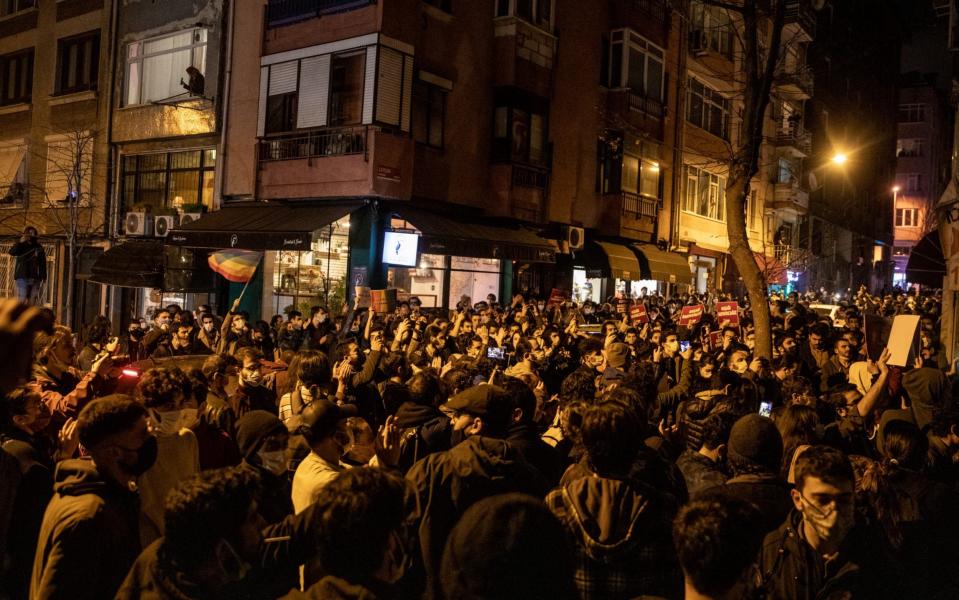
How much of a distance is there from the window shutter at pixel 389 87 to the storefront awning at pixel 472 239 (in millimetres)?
Answer: 2197

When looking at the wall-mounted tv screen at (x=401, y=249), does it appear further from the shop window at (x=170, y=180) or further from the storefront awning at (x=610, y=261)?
the storefront awning at (x=610, y=261)

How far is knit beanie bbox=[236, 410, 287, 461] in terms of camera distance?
175 inches

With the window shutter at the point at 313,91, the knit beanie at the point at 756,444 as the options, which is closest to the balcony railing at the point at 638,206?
the window shutter at the point at 313,91

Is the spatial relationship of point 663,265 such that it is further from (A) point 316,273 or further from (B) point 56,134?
(B) point 56,134

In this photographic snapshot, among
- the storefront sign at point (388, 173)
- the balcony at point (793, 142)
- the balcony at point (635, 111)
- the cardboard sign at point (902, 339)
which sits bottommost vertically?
the cardboard sign at point (902, 339)

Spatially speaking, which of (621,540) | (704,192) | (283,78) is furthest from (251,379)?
(704,192)

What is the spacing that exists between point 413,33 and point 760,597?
1730 cm

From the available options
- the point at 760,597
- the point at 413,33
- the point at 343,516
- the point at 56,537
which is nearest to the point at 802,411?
the point at 760,597

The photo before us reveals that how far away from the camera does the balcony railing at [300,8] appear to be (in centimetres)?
1809

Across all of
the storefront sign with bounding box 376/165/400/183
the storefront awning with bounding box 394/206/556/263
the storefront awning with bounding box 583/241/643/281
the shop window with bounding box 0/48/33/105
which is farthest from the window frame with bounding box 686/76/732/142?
the shop window with bounding box 0/48/33/105

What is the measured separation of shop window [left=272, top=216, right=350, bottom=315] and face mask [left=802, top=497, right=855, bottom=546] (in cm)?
1661

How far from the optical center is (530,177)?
2183 cm

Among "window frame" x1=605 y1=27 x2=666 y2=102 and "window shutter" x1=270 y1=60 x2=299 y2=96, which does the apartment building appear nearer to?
"window shutter" x1=270 y1=60 x2=299 y2=96

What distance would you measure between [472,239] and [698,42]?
52.7 ft
